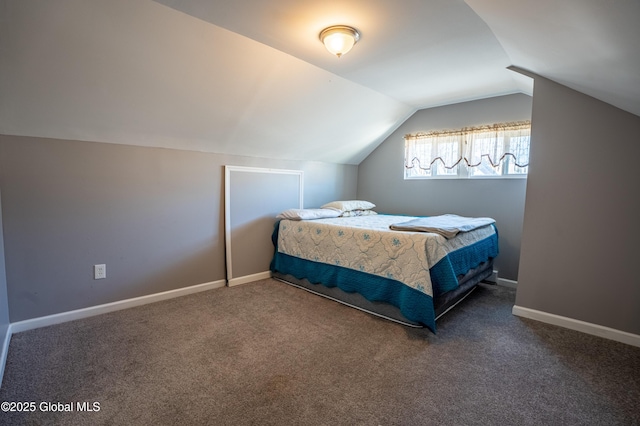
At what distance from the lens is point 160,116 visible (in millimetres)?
2549

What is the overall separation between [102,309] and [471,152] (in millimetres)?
4110

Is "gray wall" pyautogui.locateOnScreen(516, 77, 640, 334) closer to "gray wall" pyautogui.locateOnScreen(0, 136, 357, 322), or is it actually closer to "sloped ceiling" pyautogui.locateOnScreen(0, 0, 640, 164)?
"sloped ceiling" pyautogui.locateOnScreen(0, 0, 640, 164)

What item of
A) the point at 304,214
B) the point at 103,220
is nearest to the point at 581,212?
the point at 304,214

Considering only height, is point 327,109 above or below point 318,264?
above

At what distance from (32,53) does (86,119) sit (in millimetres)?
560

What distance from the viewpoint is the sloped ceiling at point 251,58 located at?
1.64 metres

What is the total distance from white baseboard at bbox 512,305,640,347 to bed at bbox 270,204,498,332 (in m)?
0.48

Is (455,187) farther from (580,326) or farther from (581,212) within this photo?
(580,326)

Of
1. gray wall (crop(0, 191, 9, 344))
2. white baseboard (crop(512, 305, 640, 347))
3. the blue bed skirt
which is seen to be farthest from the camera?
the blue bed skirt

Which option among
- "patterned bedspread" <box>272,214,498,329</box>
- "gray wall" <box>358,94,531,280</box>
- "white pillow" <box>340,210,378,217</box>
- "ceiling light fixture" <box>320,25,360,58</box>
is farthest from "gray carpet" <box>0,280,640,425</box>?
"ceiling light fixture" <box>320,25,360,58</box>

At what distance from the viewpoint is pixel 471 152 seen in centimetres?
368

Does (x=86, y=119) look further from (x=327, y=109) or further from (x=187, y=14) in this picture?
(x=327, y=109)

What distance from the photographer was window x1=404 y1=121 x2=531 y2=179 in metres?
3.36

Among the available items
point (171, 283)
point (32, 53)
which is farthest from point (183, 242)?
point (32, 53)
